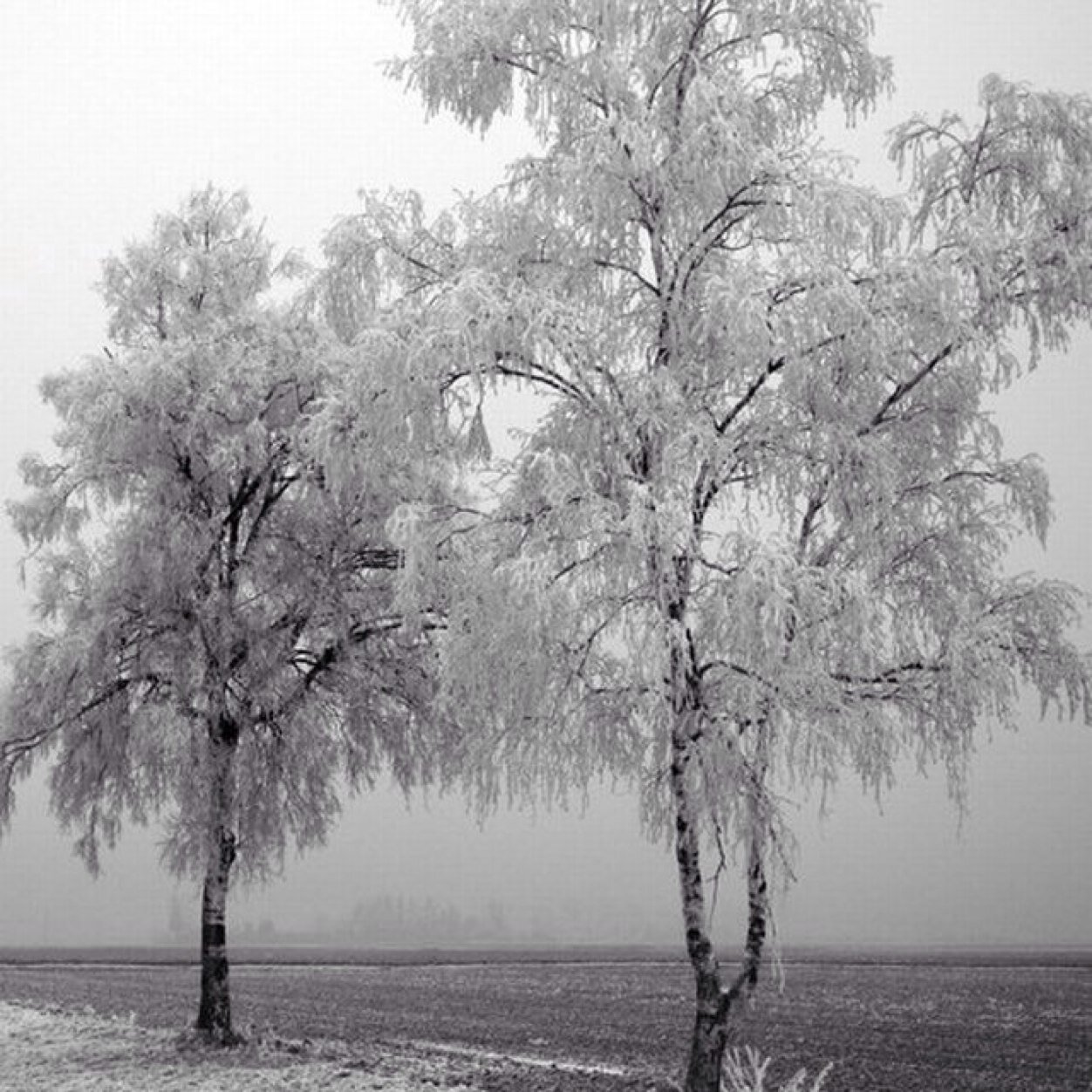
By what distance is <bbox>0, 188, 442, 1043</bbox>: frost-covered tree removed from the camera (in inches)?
682

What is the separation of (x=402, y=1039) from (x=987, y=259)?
46.6 feet

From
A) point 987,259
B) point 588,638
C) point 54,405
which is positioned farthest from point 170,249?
point 987,259

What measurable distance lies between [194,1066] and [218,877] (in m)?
2.95

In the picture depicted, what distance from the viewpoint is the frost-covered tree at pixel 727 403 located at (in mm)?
9203

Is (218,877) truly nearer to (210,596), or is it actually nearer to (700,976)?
(210,596)

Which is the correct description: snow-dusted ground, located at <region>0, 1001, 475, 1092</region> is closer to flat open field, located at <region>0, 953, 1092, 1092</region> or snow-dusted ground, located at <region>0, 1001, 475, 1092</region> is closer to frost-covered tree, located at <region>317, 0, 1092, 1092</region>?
flat open field, located at <region>0, 953, 1092, 1092</region>

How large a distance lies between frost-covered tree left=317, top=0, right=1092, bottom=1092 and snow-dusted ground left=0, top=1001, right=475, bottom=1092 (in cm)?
540

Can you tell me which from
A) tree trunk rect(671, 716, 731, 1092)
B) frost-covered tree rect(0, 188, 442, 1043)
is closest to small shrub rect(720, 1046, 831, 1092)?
tree trunk rect(671, 716, 731, 1092)

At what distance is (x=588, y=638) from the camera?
32.7 ft

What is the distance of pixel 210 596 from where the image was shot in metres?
17.8

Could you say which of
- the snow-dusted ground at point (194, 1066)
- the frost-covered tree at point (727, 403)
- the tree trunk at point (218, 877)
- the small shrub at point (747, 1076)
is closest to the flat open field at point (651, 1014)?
the snow-dusted ground at point (194, 1066)

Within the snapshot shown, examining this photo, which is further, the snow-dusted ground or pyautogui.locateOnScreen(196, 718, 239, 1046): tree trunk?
pyautogui.locateOnScreen(196, 718, 239, 1046): tree trunk

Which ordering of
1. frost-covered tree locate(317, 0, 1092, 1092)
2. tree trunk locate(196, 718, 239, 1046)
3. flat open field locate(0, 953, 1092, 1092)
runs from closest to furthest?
frost-covered tree locate(317, 0, 1092, 1092), flat open field locate(0, 953, 1092, 1092), tree trunk locate(196, 718, 239, 1046)

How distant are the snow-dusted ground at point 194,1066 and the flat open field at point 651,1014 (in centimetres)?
125
